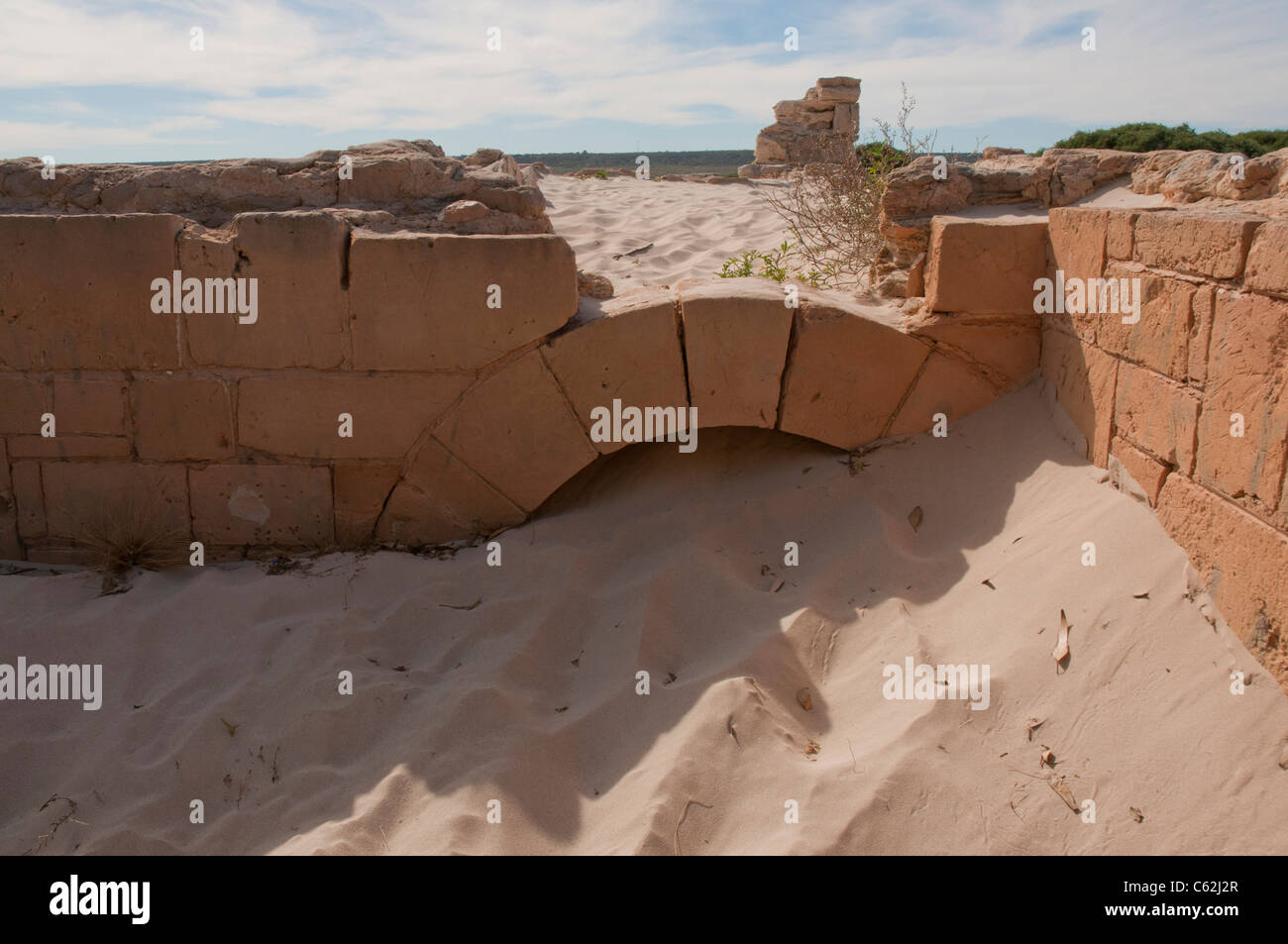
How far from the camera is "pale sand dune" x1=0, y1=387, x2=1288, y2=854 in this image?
2.45 meters

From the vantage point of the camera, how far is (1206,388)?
2686mm

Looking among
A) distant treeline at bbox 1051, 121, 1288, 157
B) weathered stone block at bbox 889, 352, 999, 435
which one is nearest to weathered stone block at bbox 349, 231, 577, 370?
weathered stone block at bbox 889, 352, 999, 435

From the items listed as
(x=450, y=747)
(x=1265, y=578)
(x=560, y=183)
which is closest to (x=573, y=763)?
(x=450, y=747)

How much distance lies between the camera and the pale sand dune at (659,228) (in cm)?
695

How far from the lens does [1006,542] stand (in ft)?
11.0

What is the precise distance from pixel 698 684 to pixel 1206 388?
1.69 meters

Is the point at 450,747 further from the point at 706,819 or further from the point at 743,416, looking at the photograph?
the point at 743,416

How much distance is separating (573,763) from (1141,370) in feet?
7.03

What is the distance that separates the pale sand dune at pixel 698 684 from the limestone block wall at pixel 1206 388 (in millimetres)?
132

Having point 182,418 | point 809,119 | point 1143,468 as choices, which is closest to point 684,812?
point 1143,468

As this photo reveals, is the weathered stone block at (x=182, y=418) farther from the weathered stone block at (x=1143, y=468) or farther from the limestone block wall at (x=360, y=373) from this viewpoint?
the weathered stone block at (x=1143, y=468)

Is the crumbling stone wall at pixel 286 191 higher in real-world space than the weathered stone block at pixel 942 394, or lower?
higher

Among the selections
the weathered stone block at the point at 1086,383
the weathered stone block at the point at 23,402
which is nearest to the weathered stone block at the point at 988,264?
the weathered stone block at the point at 1086,383

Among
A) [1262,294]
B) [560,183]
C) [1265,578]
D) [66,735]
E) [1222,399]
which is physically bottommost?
[66,735]
